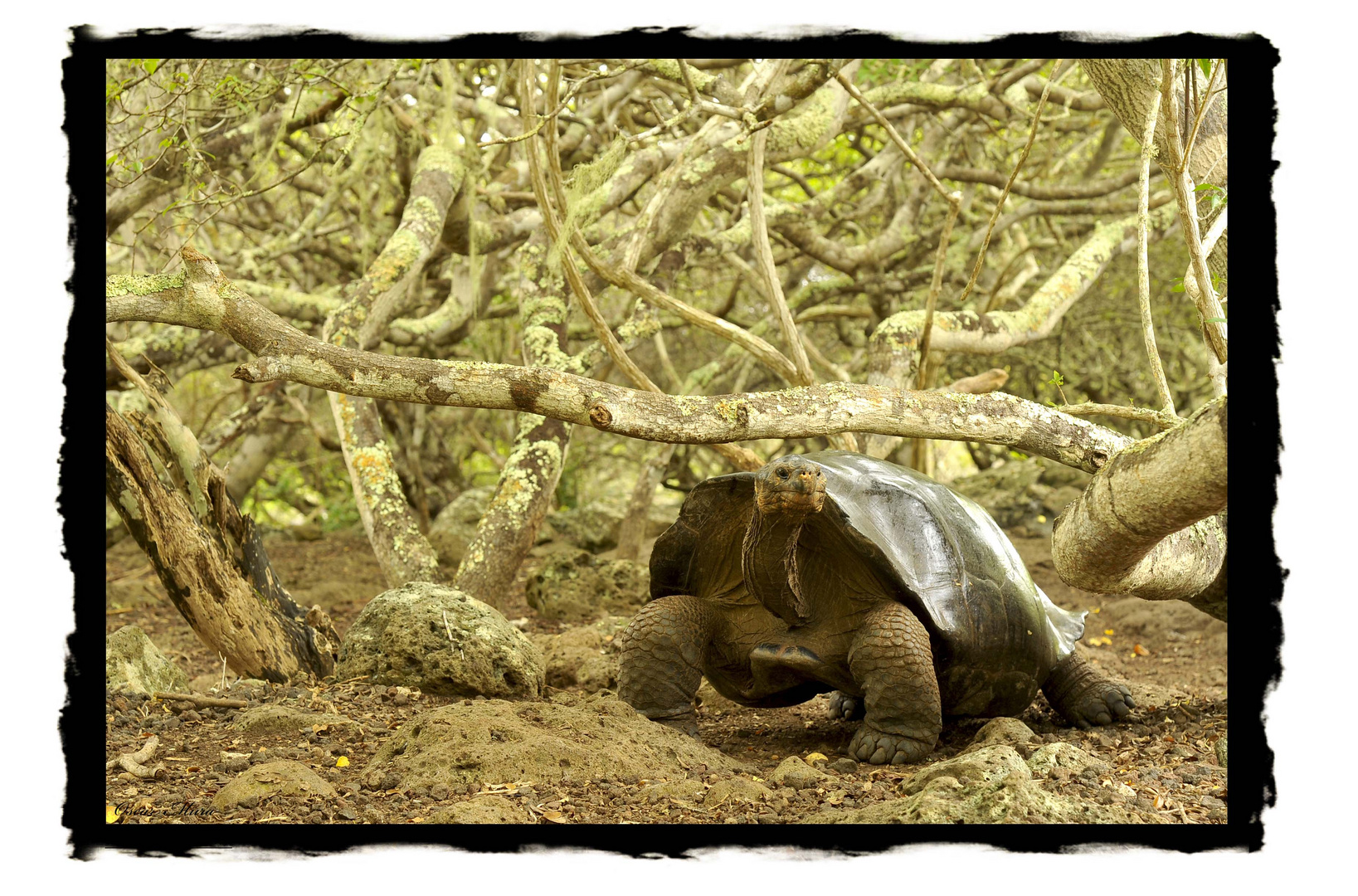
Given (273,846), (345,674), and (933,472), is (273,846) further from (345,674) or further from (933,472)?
(933,472)

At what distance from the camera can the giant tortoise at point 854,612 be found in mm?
3330

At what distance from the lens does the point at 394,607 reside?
3.83 metres

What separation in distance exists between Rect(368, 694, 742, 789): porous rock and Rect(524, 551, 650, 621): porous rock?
219 cm

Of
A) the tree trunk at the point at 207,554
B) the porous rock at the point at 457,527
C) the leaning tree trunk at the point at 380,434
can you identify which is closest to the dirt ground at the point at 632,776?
the tree trunk at the point at 207,554

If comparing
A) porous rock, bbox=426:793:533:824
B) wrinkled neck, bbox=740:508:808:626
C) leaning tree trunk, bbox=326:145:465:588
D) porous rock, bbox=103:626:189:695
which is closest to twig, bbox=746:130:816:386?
wrinkled neck, bbox=740:508:808:626

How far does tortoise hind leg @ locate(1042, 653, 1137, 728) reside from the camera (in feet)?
12.6

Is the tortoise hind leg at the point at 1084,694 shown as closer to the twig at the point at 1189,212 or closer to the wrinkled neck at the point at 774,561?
the wrinkled neck at the point at 774,561

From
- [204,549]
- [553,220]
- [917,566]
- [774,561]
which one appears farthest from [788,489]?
[204,549]

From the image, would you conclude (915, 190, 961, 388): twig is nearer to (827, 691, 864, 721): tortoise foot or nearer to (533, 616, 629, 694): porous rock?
(827, 691, 864, 721): tortoise foot

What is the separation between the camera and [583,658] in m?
4.35

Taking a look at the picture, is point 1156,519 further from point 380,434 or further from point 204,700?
point 380,434

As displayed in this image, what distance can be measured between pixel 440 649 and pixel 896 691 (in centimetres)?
146

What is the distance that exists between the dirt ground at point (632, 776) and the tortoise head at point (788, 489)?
722mm

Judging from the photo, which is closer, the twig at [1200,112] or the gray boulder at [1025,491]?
the twig at [1200,112]
